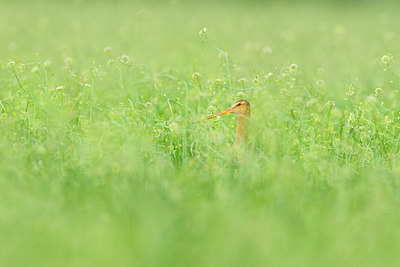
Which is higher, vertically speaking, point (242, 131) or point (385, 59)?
point (385, 59)

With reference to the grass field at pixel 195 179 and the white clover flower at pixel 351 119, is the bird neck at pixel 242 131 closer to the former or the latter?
the grass field at pixel 195 179

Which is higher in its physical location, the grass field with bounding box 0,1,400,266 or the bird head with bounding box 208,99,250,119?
the bird head with bounding box 208,99,250,119

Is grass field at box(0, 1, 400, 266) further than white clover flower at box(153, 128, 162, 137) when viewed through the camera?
No

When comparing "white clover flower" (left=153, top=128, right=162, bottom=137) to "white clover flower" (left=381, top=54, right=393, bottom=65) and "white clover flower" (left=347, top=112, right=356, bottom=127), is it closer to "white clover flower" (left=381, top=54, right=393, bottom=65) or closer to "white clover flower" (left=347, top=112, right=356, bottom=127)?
"white clover flower" (left=347, top=112, right=356, bottom=127)

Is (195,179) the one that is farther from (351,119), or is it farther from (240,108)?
(351,119)

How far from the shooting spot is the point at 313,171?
4.61 m

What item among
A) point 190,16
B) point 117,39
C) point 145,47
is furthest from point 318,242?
point 190,16

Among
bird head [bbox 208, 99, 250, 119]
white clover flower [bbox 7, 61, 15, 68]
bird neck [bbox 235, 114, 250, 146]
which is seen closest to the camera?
bird neck [bbox 235, 114, 250, 146]

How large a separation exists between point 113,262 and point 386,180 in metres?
2.02

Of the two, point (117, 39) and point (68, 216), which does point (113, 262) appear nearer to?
point (68, 216)

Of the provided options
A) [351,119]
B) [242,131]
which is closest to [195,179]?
[242,131]

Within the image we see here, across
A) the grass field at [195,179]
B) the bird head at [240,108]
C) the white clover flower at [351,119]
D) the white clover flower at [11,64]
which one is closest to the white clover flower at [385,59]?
the grass field at [195,179]

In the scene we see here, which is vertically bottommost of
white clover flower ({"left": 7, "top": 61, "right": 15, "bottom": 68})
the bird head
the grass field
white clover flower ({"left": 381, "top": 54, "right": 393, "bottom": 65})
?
the grass field

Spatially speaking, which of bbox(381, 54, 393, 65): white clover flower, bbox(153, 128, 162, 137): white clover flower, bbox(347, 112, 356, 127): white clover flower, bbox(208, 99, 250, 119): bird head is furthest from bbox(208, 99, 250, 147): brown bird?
bbox(381, 54, 393, 65): white clover flower
